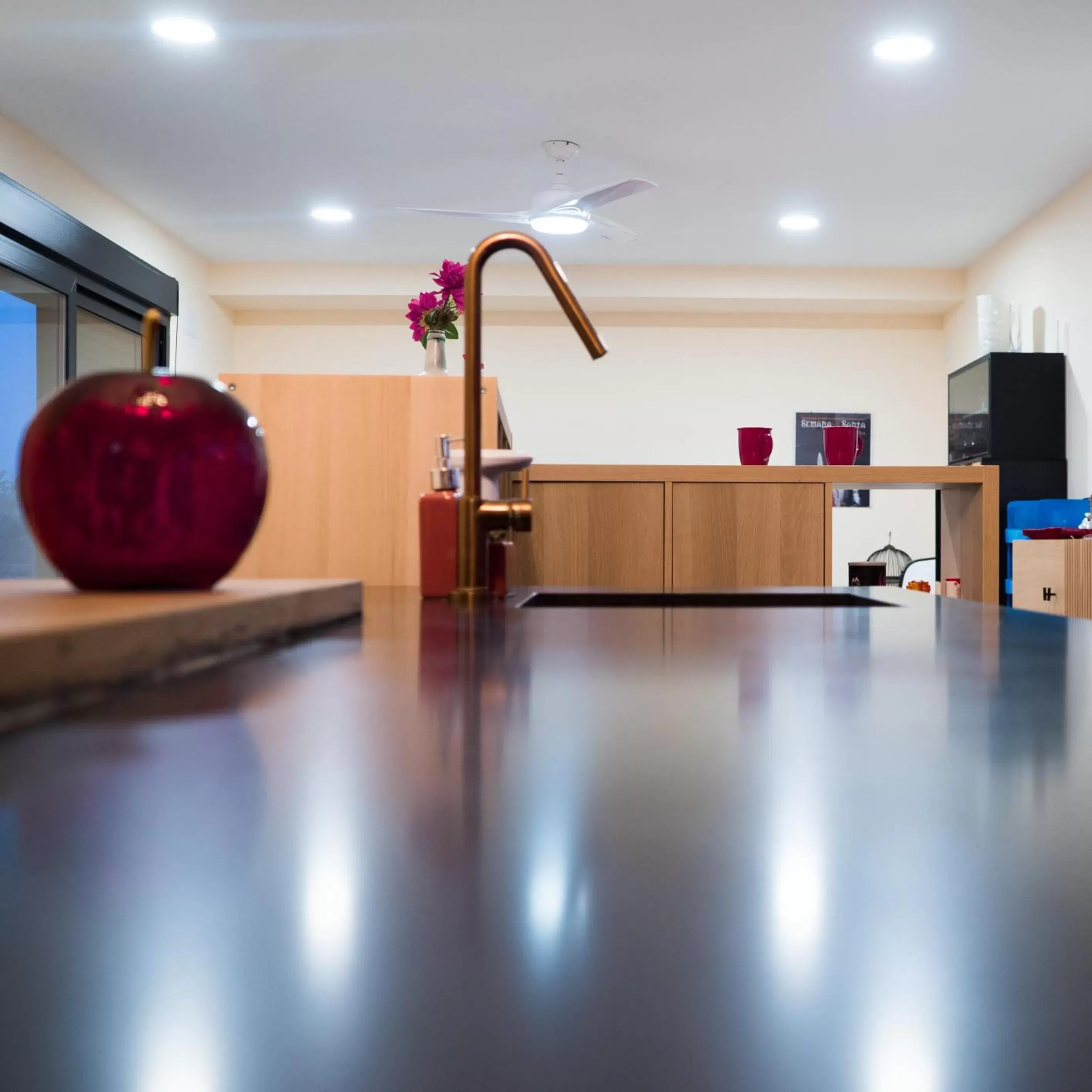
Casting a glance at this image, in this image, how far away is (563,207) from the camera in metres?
4.14

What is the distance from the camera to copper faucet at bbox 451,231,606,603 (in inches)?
37.9

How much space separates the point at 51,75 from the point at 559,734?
434cm

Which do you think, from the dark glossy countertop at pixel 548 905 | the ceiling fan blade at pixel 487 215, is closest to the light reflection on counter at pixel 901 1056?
the dark glossy countertop at pixel 548 905

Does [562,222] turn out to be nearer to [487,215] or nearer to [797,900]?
[487,215]

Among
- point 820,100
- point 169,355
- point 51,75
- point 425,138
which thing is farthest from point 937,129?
point 169,355

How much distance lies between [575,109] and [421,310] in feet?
6.28

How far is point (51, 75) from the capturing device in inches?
149

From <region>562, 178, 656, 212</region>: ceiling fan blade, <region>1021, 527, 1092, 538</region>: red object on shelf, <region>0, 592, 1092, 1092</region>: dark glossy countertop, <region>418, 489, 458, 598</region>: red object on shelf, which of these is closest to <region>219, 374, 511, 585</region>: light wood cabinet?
<region>418, 489, 458, 598</region>: red object on shelf

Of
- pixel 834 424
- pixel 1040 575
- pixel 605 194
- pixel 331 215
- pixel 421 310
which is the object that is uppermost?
pixel 331 215

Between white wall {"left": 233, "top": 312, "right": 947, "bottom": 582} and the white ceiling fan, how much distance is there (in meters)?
2.25

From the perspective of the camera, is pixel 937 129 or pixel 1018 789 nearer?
pixel 1018 789

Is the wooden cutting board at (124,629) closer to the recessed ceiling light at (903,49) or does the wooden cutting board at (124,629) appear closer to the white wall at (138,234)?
the recessed ceiling light at (903,49)

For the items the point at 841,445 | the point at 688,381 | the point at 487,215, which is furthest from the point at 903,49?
the point at 688,381

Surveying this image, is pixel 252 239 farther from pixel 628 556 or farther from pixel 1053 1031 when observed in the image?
pixel 1053 1031
